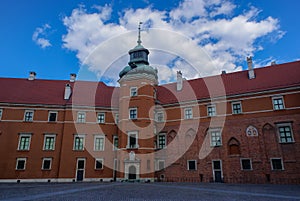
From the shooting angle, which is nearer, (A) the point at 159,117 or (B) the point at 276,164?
(B) the point at 276,164

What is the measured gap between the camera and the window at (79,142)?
30216 millimetres

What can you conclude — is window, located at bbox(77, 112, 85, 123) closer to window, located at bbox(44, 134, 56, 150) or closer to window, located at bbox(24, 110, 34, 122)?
window, located at bbox(44, 134, 56, 150)

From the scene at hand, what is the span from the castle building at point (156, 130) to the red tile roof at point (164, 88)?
0.14m

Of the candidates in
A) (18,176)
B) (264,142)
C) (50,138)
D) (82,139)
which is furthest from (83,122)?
(264,142)

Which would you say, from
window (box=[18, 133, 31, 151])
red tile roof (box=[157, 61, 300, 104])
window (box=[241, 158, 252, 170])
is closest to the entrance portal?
red tile roof (box=[157, 61, 300, 104])

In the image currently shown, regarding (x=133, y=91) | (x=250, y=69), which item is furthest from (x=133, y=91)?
(x=250, y=69)

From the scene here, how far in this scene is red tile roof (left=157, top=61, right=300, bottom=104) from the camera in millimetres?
26875

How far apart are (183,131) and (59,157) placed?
1637 cm

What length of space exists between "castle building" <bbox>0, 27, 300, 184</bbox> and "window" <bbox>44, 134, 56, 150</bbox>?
0.12 metres

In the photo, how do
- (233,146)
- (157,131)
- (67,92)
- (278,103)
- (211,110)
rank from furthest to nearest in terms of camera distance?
(67,92)
(157,131)
(211,110)
(233,146)
(278,103)

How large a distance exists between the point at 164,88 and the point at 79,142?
49.3 ft

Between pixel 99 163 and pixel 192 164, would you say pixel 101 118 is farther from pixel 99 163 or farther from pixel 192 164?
pixel 192 164

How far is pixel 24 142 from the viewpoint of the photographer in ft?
96.1

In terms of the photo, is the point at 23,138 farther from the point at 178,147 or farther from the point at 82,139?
the point at 178,147
